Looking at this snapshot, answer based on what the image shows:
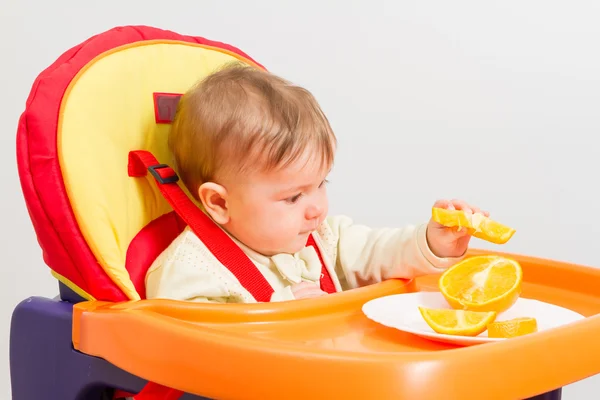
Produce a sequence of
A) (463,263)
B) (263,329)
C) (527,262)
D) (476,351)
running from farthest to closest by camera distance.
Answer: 1. (527,262)
2. (463,263)
3. (263,329)
4. (476,351)

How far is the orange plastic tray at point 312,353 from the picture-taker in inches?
31.1

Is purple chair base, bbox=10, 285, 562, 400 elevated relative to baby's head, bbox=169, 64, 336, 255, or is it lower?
lower

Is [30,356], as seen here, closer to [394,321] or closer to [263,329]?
[263,329]

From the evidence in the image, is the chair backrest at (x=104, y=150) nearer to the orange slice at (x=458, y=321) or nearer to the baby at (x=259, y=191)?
the baby at (x=259, y=191)

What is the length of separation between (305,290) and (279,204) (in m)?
0.13

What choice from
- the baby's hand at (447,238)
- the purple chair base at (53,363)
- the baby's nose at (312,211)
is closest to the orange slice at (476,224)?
the baby's hand at (447,238)

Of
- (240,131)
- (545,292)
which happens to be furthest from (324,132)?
(545,292)

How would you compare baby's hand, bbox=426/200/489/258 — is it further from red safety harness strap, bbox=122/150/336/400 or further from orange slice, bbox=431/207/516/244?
red safety harness strap, bbox=122/150/336/400

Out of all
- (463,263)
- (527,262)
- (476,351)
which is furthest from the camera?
(527,262)

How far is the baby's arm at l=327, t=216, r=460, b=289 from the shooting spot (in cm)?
123

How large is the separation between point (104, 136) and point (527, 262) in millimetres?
580

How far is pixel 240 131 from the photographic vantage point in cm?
115

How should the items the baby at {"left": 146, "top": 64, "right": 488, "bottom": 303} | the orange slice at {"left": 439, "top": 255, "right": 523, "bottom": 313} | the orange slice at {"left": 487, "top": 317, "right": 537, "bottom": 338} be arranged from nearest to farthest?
the orange slice at {"left": 487, "top": 317, "right": 537, "bottom": 338}
the orange slice at {"left": 439, "top": 255, "right": 523, "bottom": 313}
the baby at {"left": 146, "top": 64, "right": 488, "bottom": 303}

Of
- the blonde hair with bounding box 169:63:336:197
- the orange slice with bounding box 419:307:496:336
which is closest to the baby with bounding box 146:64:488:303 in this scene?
the blonde hair with bounding box 169:63:336:197
